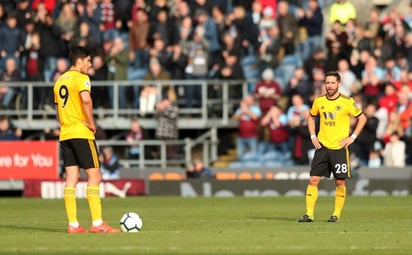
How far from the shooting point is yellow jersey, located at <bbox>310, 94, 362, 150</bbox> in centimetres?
1828

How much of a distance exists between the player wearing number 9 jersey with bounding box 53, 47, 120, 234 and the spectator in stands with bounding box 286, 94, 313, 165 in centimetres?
1470

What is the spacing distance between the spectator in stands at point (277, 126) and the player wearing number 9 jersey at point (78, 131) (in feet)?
49.4

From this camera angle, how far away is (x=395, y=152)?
97.9ft

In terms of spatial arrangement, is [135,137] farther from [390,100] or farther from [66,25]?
[390,100]

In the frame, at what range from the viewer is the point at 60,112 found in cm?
1595

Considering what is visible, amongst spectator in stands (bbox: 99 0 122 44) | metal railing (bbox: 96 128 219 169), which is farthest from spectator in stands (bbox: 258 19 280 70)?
spectator in stands (bbox: 99 0 122 44)

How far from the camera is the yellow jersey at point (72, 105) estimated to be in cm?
1582

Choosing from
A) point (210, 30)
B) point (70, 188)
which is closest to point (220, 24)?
point (210, 30)

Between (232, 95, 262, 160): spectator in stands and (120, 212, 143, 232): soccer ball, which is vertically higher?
(232, 95, 262, 160): spectator in stands

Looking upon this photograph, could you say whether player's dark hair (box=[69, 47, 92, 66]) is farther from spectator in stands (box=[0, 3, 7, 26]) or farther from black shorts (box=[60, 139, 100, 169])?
spectator in stands (box=[0, 3, 7, 26])

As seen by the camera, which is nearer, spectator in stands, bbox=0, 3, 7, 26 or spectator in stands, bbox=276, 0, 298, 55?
spectator in stands, bbox=276, 0, 298, 55

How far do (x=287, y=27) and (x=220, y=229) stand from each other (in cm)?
1584

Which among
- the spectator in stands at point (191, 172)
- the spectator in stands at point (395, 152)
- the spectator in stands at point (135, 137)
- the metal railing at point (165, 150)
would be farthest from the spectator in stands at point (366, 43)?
the spectator in stands at point (135, 137)

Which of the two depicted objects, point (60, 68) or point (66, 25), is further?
point (66, 25)
